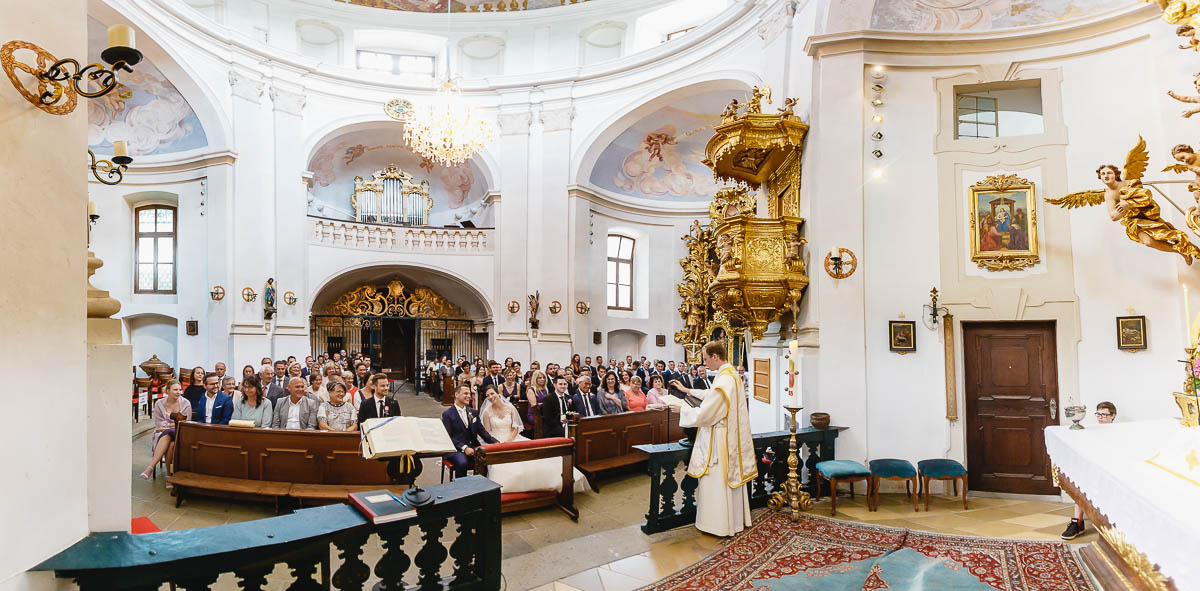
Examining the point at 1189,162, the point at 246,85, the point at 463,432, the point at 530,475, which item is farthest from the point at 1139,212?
the point at 246,85

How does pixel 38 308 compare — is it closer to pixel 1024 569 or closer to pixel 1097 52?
pixel 1024 569

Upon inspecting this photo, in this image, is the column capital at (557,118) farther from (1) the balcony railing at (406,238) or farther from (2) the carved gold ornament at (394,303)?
(2) the carved gold ornament at (394,303)

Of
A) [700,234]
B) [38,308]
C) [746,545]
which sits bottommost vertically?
[746,545]

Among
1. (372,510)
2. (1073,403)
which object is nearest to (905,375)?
(1073,403)

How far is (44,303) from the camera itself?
2.24 m

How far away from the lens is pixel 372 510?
3.13 meters

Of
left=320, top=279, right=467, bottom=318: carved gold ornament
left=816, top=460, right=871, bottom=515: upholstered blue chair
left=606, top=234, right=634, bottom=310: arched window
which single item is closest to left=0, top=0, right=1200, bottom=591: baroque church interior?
left=816, top=460, right=871, bottom=515: upholstered blue chair

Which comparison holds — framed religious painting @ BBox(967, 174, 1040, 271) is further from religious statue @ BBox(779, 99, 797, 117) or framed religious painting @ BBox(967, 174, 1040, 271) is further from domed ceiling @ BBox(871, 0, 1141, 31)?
religious statue @ BBox(779, 99, 797, 117)

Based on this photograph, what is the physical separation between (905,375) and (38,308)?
729cm

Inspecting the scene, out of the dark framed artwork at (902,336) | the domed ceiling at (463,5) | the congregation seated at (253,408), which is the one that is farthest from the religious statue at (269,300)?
the dark framed artwork at (902,336)

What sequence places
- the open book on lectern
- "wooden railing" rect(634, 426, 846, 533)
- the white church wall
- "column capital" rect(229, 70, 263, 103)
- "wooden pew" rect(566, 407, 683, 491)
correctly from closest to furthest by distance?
1. the white church wall
2. the open book on lectern
3. "wooden railing" rect(634, 426, 846, 533)
4. "wooden pew" rect(566, 407, 683, 491)
5. "column capital" rect(229, 70, 263, 103)

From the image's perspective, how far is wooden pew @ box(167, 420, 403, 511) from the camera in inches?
243

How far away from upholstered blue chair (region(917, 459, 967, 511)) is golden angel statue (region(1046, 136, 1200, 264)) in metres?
2.67

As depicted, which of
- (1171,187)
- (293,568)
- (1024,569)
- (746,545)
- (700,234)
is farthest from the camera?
(700,234)
